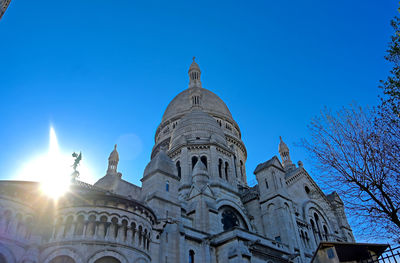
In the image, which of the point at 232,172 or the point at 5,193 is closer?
the point at 5,193

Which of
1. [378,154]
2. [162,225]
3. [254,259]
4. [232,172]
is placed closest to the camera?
[378,154]

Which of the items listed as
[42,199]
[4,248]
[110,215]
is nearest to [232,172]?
[110,215]

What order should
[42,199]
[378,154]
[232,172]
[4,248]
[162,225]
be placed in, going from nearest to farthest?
[378,154] → [4,248] → [42,199] → [162,225] → [232,172]

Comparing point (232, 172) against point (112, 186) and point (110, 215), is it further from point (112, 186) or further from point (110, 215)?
point (110, 215)

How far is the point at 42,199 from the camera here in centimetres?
1816

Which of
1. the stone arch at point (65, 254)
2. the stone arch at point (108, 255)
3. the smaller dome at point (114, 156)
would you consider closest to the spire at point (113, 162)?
the smaller dome at point (114, 156)

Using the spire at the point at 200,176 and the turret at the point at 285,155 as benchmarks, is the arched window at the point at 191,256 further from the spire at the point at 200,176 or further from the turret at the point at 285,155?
the turret at the point at 285,155

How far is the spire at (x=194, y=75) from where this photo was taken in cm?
5101

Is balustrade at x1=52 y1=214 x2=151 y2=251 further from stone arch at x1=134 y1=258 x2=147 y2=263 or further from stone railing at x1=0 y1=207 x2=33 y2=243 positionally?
stone railing at x1=0 y1=207 x2=33 y2=243

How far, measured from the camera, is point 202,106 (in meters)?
47.6

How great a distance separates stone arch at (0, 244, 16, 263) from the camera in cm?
1578

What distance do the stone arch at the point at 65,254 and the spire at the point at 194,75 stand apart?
118 ft

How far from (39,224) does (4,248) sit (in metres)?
1.99

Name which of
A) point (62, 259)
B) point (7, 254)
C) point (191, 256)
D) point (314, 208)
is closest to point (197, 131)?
point (314, 208)
